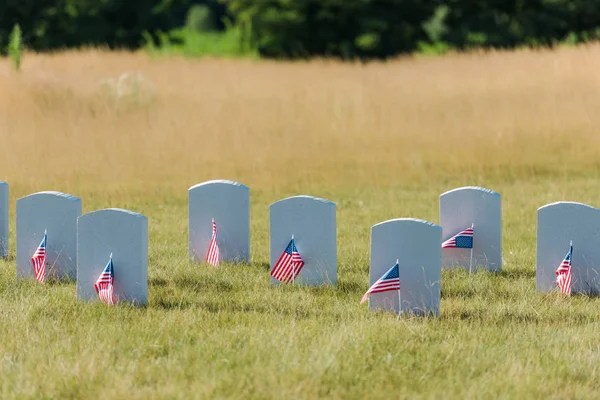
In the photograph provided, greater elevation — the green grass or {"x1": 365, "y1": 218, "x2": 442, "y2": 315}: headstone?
{"x1": 365, "y1": 218, "x2": 442, "y2": 315}: headstone

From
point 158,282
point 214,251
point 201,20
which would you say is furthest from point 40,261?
point 201,20

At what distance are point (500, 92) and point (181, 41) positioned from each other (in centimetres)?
2414

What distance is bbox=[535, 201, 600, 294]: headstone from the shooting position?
21.5ft

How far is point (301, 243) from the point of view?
6984 millimetres

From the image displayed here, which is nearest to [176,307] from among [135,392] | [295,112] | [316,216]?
[316,216]

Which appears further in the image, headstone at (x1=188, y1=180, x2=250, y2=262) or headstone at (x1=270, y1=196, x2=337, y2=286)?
headstone at (x1=188, y1=180, x2=250, y2=262)

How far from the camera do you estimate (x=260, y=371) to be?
4.61 meters

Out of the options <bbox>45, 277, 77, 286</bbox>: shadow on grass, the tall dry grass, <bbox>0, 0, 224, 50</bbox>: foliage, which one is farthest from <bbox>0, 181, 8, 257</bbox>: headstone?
<bbox>0, 0, 224, 50</bbox>: foliage

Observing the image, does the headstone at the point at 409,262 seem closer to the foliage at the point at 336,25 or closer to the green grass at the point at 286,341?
the green grass at the point at 286,341

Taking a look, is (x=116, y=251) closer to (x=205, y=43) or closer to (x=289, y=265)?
(x=289, y=265)

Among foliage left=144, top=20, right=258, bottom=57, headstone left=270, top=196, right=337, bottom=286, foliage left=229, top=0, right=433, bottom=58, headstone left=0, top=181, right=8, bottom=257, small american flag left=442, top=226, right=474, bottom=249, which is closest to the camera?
headstone left=270, top=196, right=337, bottom=286

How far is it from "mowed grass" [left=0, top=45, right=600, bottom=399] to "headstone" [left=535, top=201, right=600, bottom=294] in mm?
231

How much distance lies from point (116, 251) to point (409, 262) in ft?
6.95

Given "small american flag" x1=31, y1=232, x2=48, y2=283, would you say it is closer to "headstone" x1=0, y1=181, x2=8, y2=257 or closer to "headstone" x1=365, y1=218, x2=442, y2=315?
"headstone" x1=0, y1=181, x2=8, y2=257
